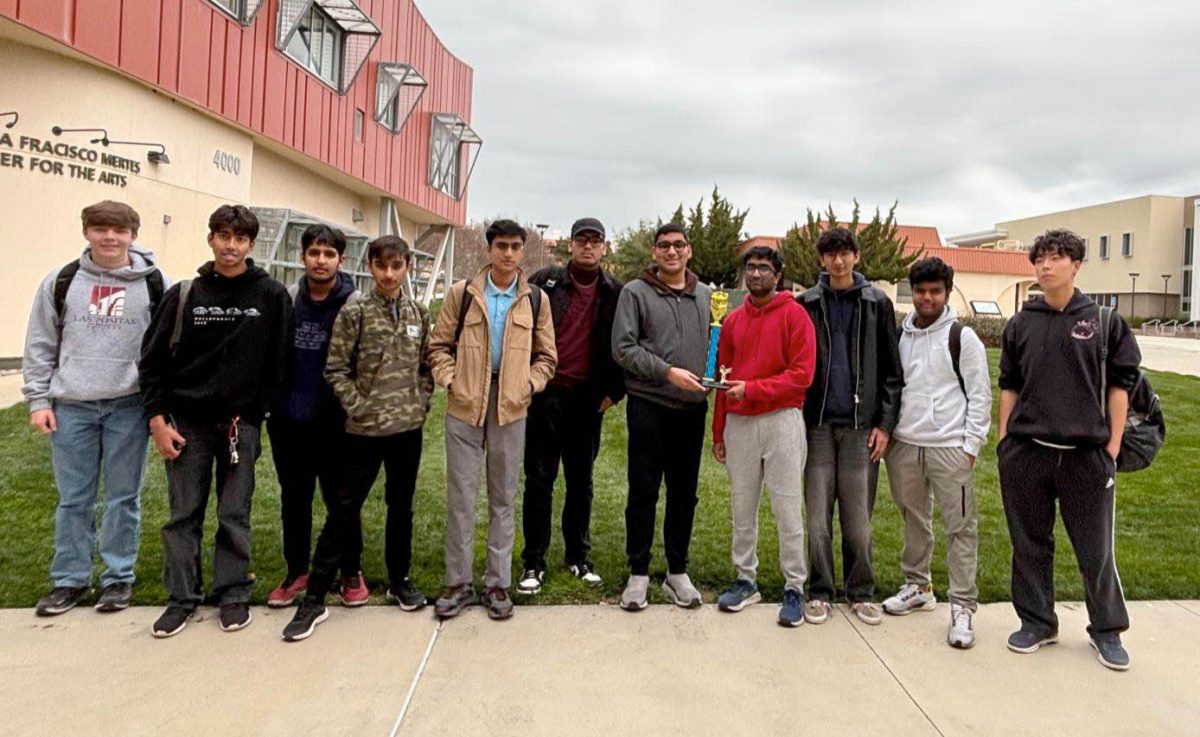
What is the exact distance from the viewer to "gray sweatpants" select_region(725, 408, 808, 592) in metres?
4.29

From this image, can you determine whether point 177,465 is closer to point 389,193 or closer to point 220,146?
point 220,146

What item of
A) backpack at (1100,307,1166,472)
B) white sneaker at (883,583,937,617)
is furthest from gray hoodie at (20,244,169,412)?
backpack at (1100,307,1166,472)

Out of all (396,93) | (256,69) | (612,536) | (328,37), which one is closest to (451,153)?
(396,93)

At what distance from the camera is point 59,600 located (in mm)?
4086

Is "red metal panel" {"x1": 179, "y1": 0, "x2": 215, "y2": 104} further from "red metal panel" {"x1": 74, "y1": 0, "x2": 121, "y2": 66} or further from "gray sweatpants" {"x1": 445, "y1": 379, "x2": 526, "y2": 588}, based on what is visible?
"gray sweatpants" {"x1": 445, "y1": 379, "x2": 526, "y2": 588}

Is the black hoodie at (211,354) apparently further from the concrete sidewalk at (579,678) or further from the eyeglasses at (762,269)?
the eyeglasses at (762,269)

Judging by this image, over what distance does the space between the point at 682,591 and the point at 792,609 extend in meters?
0.63

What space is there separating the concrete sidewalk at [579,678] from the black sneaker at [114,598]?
7 centimetres

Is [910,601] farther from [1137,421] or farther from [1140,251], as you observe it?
[1140,251]

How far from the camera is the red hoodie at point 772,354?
4141 millimetres

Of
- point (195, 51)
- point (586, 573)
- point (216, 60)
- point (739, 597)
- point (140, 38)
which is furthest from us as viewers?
point (216, 60)

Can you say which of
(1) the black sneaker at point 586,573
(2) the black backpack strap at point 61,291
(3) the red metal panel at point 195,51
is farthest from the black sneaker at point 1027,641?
(3) the red metal panel at point 195,51

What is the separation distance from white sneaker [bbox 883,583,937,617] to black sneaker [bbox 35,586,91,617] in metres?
4.50

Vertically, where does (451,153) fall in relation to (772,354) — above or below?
above
